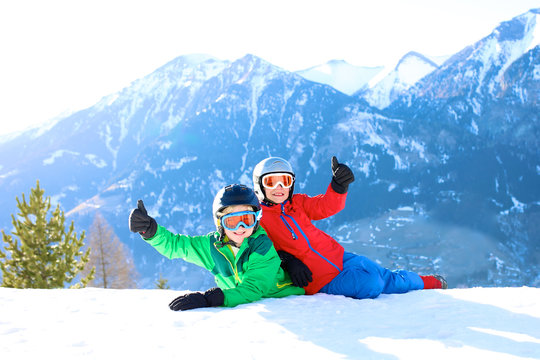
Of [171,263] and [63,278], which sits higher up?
[63,278]

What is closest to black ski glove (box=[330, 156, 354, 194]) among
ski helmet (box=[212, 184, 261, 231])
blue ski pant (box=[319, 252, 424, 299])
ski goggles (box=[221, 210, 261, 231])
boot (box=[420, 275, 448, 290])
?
blue ski pant (box=[319, 252, 424, 299])

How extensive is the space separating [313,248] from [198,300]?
1.72 m

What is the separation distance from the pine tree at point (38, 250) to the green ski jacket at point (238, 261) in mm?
11725

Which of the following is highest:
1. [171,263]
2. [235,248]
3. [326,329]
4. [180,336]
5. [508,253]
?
[235,248]

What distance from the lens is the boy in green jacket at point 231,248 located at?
A: 436 centimetres

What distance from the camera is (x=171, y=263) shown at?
634ft

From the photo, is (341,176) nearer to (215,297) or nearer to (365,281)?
(365,281)

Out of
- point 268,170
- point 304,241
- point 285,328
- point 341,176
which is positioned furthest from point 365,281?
point 268,170

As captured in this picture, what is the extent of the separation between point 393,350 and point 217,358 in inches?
53.3

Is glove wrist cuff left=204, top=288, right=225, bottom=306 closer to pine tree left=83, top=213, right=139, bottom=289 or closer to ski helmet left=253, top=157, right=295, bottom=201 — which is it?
ski helmet left=253, top=157, right=295, bottom=201

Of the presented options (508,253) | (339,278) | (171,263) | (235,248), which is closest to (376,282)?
(339,278)

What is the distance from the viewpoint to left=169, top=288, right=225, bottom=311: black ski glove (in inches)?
167

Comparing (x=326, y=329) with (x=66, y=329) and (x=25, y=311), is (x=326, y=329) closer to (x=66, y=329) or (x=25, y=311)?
(x=66, y=329)

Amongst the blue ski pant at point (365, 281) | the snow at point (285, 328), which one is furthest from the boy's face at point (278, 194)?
the snow at point (285, 328)
